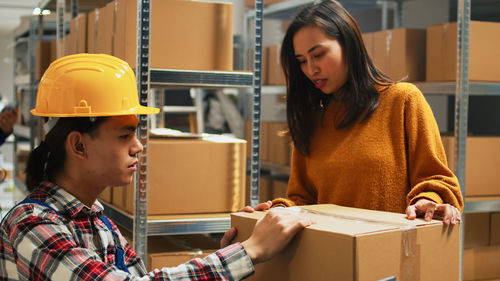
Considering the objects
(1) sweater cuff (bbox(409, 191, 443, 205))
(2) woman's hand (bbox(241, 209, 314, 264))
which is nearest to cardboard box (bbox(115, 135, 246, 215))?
(1) sweater cuff (bbox(409, 191, 443, 205))

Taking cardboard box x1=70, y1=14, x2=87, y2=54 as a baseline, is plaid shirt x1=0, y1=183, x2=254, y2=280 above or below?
below

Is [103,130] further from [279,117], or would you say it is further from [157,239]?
[279,117]

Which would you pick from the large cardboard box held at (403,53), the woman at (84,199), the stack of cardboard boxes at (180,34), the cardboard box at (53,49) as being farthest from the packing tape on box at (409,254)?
the cardboard box at (53,49)

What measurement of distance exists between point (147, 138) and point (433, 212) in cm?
114

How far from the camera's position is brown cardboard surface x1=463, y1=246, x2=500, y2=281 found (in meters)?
3.10

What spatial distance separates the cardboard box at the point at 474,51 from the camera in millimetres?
3004

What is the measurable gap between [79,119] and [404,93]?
889 millimetres

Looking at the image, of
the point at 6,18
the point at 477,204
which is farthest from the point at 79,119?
the point at 6,18

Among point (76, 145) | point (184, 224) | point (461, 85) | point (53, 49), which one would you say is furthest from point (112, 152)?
point (53, 49)

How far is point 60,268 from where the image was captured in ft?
3.63

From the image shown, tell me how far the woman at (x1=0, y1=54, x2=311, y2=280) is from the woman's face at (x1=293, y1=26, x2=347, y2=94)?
1.91ft

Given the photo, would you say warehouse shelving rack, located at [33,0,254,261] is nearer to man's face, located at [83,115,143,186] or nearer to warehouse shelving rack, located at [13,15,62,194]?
man's face, located at [83,115,143,186]

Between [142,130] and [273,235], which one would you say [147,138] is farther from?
[273,235]

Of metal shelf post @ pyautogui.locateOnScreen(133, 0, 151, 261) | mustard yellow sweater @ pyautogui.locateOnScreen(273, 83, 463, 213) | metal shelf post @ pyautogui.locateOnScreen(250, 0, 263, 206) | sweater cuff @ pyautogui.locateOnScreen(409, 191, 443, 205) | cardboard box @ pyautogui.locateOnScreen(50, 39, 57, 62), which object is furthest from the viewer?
cardboard box @ pyautogui.locateOnScreen(50, 39, 57, 62)
